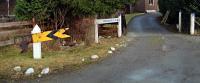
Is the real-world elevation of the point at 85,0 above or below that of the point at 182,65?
above

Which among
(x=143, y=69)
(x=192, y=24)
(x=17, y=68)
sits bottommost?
(x=143, y=69)

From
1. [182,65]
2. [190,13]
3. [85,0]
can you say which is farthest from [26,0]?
[190,13]

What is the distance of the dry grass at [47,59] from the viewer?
401 inches

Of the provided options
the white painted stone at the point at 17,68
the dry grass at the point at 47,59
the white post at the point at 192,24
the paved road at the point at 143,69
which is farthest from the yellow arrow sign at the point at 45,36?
the white post at the point at 192,24

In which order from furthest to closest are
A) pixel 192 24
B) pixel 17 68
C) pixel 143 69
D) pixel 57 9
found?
pixel 192 24 < pixel 57 9 < pixel 143 69 < pixel 17 68

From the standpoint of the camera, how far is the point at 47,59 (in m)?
11.6

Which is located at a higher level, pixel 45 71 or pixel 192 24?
pixel 192 24

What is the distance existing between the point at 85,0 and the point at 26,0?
2146 millimetres

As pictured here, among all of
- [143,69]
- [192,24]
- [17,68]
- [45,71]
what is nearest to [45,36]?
[17,68]

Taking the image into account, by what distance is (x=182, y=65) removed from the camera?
36.8 ft

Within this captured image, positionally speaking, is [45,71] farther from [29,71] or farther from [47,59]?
[47,59]

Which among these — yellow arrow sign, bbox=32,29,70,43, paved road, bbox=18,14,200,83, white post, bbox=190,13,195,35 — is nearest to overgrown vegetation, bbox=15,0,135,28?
yellow arrow sign, bbox=32,29,70,43

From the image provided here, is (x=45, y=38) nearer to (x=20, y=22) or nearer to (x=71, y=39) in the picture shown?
(x=20, y=22)

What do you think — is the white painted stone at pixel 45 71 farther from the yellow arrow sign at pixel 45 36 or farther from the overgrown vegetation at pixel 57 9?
the overgrown vegetation at pixel 57 9
